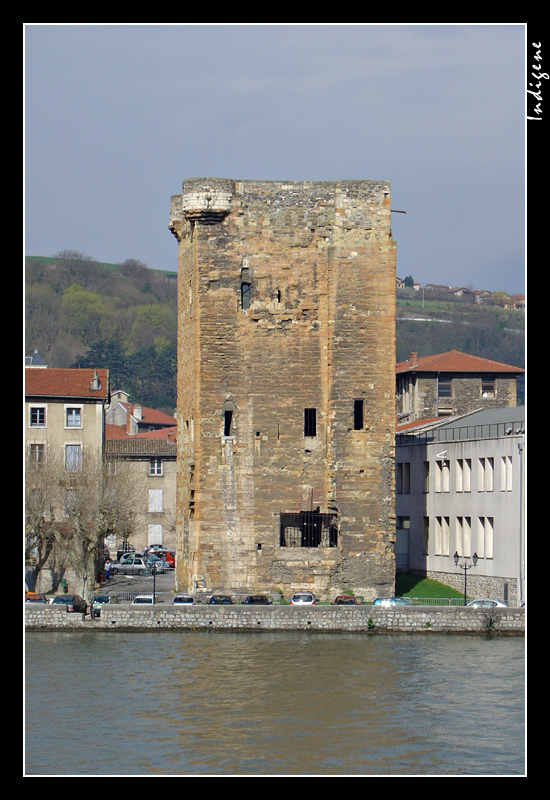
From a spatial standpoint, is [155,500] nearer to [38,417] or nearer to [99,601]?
[38,417]

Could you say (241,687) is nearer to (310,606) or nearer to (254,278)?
(310,606)

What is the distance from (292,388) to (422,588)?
37.2ft

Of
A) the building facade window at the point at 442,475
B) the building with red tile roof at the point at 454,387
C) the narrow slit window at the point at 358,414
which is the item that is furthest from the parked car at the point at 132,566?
the building with red tile roof at the point at 454,387

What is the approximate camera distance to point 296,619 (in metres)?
44.3

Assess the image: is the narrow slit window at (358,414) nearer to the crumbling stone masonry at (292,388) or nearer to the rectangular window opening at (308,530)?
the crumbling stone masonry at (292,388)

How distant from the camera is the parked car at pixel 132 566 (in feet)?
207

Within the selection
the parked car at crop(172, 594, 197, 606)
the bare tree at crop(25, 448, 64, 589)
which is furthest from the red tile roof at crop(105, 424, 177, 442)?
the parked car at crop(172, 594, 197, 606)

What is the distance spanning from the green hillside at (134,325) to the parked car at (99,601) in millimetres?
80526

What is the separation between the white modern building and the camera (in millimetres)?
48938

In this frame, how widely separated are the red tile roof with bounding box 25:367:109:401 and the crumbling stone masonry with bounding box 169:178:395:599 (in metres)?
14.8

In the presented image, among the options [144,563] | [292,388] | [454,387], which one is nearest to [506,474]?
[292,388]

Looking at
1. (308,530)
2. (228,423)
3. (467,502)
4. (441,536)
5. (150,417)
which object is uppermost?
(150,417)

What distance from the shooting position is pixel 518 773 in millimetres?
25844
